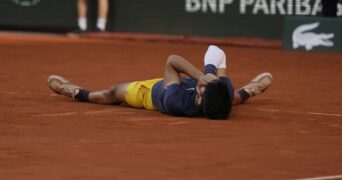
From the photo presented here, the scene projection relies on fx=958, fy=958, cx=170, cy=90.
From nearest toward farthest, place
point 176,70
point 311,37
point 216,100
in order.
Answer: point 216,100, point 176,70, point 311,37

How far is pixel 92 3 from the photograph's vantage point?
921 inches

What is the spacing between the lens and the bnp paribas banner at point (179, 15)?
69.9ft

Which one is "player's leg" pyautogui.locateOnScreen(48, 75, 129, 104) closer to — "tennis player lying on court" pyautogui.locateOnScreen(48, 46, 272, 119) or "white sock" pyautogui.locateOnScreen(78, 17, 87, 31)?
"tennis player lying on court" pyautogui.locateOnScreen(48, 46, 272, 119)

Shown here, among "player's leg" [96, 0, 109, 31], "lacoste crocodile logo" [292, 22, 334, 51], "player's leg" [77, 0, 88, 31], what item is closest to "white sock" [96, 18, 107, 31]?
"player's leg" [96, 0, 109, 31]

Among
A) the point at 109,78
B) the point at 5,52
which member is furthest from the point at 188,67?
the point at 5,52

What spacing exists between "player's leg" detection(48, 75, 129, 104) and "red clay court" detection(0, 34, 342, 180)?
11 centimetres

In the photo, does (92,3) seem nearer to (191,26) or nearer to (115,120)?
(191,26)

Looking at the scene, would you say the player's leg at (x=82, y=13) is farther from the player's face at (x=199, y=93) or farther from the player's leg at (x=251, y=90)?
the player's face at (x=199, y=93)

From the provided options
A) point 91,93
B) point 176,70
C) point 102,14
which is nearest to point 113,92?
point 91,93

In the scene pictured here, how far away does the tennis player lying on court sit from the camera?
859 centimetres

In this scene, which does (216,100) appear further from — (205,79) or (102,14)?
(102,14)

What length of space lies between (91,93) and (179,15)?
12.3 m

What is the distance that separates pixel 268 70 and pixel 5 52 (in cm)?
538

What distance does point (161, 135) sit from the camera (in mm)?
8078
